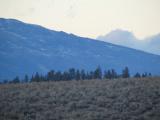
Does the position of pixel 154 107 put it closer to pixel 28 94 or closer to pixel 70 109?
pixel 70 109

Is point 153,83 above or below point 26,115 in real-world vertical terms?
above

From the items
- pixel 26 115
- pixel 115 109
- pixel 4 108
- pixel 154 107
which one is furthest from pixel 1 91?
pixel 154 107

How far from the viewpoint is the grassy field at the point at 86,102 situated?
29219mm

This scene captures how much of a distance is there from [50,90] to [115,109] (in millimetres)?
11708

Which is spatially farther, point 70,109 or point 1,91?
point 1,91

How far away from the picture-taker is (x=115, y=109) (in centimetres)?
3038

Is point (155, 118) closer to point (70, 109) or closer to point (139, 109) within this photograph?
point (139, 109)

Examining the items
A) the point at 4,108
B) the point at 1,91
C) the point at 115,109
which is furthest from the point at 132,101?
the point at 1,91

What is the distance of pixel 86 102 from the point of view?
33.4 m

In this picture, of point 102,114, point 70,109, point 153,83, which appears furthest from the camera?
point 153,83

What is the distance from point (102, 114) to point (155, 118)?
4.29 m

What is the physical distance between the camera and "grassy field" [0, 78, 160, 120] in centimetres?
2922

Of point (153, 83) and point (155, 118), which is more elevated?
point (153, 83)

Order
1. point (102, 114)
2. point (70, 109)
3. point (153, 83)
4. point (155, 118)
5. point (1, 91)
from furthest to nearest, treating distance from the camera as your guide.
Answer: point (1, 91) → point (153, 83) → point (70, 109) → point (102, 114) → point (155, 118)
